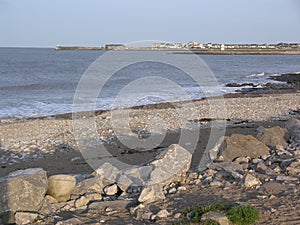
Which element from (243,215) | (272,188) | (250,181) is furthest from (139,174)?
(243,215)

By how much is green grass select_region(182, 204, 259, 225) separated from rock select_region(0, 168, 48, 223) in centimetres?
264

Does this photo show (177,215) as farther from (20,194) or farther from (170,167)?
(20,194)

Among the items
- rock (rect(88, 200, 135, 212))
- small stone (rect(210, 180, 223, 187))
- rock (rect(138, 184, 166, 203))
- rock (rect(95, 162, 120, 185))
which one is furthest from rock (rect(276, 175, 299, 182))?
rock (rect(95, 162, 120, 185))

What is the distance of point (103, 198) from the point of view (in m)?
7.84

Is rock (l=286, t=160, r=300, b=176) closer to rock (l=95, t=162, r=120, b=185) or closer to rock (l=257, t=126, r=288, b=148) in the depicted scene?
rock (l=257, t=126, r=288, b=148)

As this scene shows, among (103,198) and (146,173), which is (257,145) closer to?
(146,173)

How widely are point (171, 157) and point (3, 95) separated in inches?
1019

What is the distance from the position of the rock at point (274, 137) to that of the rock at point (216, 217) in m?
5.06

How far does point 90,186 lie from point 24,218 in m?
1.67

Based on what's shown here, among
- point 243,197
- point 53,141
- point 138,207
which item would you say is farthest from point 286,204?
point 53,141

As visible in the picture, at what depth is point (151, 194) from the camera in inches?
280

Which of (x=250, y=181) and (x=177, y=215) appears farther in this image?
(x=250, y=181)

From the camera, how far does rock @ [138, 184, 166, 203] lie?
277 inches

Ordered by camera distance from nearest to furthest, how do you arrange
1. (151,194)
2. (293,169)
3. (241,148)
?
(151,194) < (293,169) < (241,148)
